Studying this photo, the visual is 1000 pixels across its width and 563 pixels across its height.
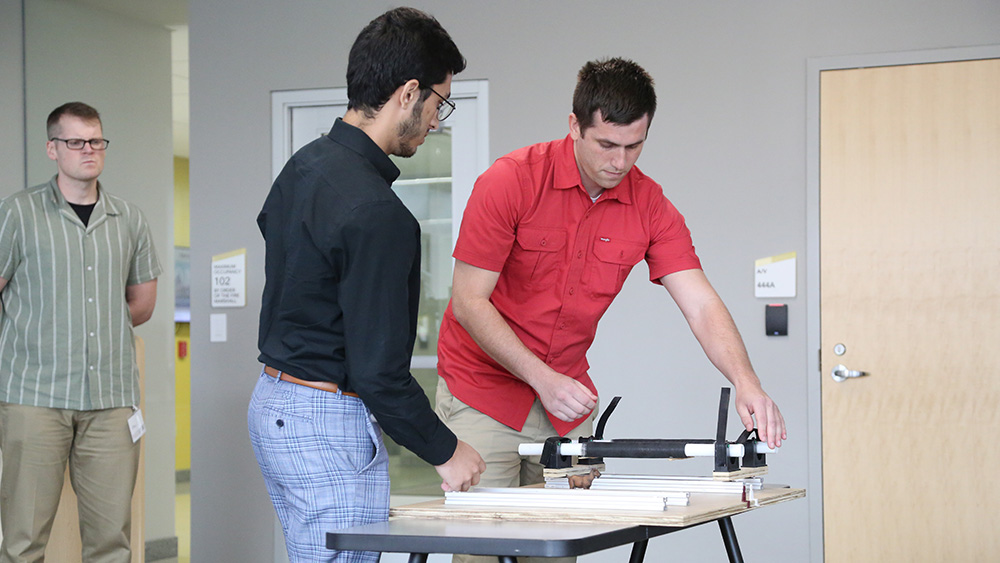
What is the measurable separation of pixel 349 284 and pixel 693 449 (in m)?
0.75

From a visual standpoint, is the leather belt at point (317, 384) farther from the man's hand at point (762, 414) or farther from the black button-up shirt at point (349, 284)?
the man's hand at point (762, 414)

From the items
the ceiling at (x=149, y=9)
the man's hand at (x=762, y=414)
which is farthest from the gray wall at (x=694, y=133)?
the man's hand at (x=762, y=414)

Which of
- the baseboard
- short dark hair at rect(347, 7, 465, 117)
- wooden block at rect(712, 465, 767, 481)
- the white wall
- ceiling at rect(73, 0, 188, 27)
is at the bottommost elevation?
the baseboard

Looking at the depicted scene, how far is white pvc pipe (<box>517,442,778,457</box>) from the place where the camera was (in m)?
1.88

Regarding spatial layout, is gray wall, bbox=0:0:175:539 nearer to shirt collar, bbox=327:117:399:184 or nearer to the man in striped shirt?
the man in striped shirt

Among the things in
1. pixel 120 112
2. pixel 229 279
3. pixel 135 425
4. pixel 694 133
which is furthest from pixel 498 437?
pixel 120 112

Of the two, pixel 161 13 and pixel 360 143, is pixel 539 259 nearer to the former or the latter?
pixel 360 143

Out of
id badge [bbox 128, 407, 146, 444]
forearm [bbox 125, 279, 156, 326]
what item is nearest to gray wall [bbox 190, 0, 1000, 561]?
forearm [bbox 125, 279, 156, 326]

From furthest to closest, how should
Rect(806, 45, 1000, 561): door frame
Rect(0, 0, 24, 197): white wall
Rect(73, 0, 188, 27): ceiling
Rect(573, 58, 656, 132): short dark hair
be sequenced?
1. Rect(73, 0, 188, 27): ceiling
2. Rect(0, 0, 24, 197): white wall
3. Rect(806, 45, 1000, 561): door frame
4. Rect(573, 58, 656, 132): short dark hair

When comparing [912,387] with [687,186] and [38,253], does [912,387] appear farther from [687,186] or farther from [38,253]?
[38,253]

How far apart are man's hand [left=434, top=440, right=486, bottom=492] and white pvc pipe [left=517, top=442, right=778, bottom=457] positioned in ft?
0.81

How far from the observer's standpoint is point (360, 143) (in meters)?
1.71

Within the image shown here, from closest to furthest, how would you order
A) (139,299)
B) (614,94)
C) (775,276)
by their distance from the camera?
1. (614,94)
2. (139,299)
3. (775,276)

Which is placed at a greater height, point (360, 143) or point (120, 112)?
point (120, 112)
